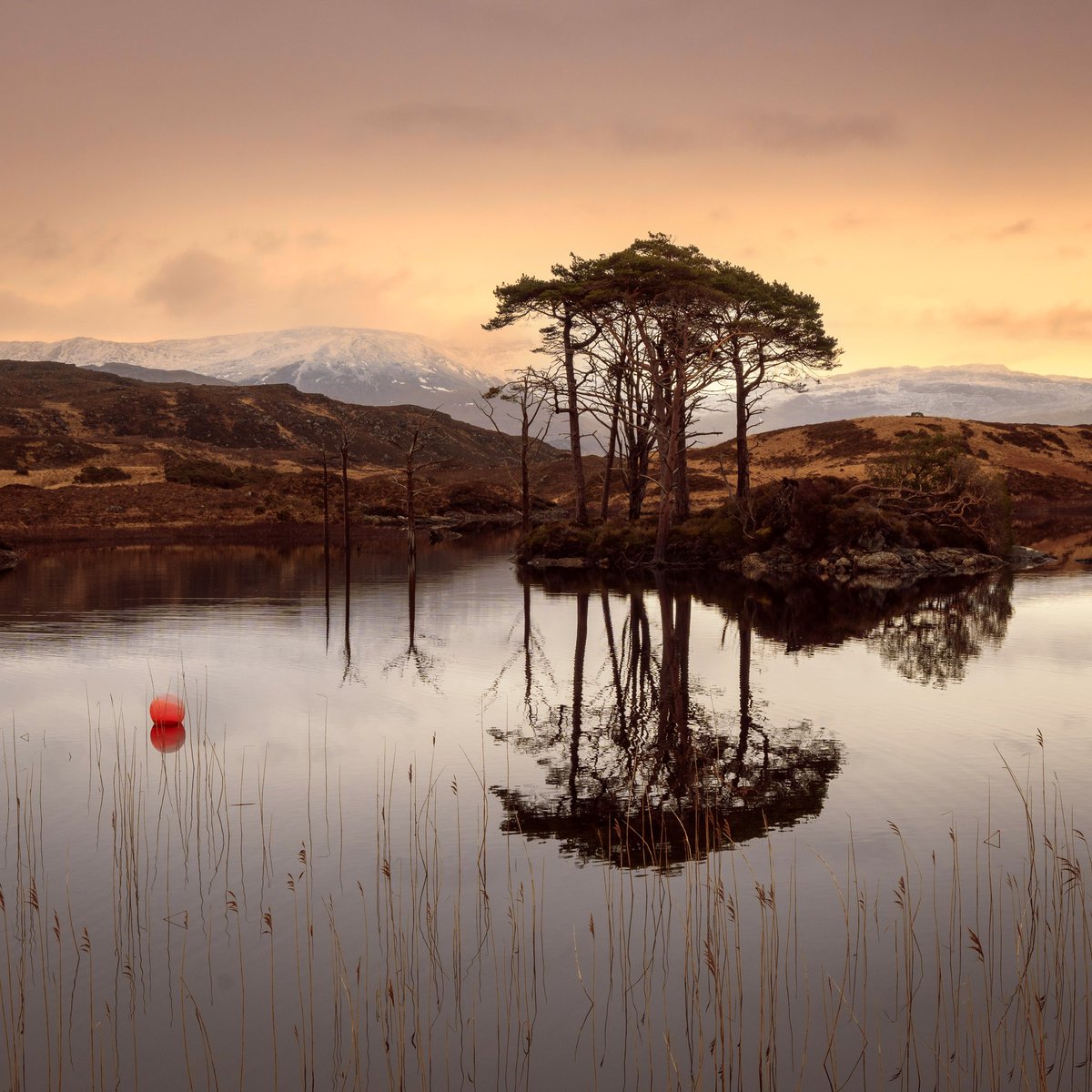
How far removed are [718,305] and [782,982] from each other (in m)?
42.0

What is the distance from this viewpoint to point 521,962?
8.33 metres

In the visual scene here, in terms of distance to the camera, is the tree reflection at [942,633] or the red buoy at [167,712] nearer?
the red buoy at [167,712]

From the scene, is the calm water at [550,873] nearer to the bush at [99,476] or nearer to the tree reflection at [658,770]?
the tree reflection at [658,770]

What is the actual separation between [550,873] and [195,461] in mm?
96809

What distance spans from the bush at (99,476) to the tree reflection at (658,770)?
80.3 m

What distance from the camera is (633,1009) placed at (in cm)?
765

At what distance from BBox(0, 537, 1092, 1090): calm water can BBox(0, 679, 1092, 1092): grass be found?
0.11 ft

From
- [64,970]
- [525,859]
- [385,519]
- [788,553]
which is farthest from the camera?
[385,519]

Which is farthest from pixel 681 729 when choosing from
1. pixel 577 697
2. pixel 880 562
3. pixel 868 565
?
pixel 880 562

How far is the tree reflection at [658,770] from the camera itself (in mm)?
11008

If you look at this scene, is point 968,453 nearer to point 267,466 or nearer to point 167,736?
point 267,466

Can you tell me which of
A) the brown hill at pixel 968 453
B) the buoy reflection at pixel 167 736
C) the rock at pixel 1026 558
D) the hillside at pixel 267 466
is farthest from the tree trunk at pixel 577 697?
the brown hill at pixel 968 453

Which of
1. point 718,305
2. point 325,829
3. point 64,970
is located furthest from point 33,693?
point 718,305

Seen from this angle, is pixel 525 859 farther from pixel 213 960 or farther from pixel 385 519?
pixel 385 519
